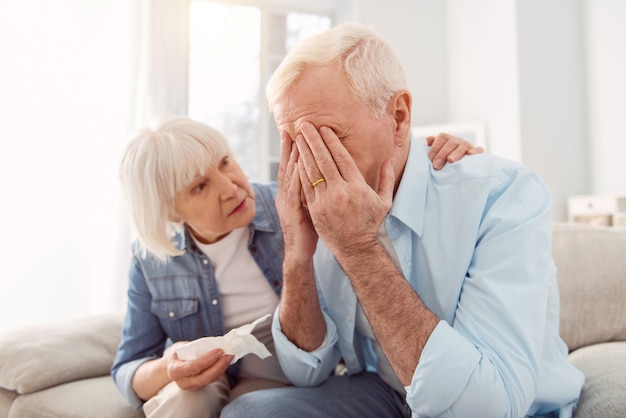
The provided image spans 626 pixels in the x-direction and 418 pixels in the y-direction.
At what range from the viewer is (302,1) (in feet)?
14.0

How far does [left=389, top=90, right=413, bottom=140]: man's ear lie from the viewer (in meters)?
1.05

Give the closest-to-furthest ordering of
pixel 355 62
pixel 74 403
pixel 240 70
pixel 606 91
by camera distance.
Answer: pixel 355 62 < pixel 74 403 < pixel 606 91 < pixel 240 70

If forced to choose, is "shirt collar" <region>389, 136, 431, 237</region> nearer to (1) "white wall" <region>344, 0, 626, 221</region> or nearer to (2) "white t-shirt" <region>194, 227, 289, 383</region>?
(2) "white t-shirt" <region>194, 227, 289, 383</region>

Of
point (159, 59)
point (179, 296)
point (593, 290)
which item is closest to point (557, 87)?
point (159, 59)

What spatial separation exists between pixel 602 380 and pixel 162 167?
1103 millimetres

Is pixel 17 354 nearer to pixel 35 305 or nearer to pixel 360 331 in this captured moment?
pixel 360 331

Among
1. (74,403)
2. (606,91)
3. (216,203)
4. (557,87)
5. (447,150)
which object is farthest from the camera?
(557,87)

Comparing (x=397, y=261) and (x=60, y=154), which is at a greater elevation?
(x=60, y=154)

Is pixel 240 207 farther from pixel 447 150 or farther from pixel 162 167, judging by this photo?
pixel 447 150

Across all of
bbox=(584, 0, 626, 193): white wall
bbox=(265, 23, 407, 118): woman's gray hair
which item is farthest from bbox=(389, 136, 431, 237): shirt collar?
bbox=(584, 0, 626, 193): white wall

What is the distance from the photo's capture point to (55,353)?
4.65 ft

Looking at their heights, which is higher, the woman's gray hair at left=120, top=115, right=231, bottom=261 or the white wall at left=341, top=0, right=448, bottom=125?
the white wall at left=341, top=0, right=448, bottom=125

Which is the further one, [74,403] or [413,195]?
[74,403]

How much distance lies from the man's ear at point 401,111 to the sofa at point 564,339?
0.62 meters
